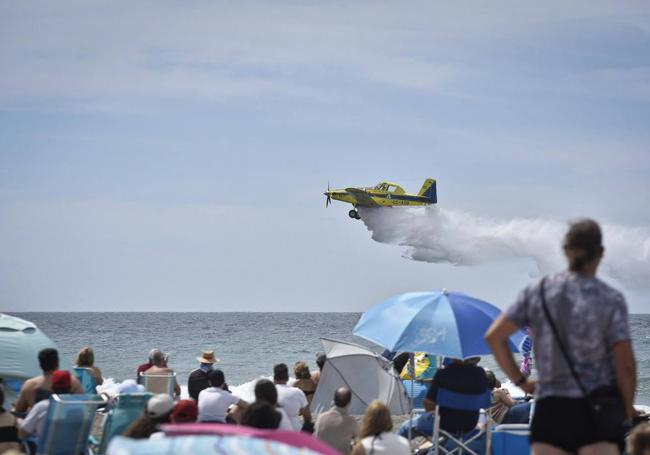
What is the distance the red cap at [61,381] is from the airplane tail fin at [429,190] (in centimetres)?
4157

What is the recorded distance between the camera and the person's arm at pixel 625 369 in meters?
3.85

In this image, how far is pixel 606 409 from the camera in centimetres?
386

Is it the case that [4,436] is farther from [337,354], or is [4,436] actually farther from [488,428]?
[337,354]

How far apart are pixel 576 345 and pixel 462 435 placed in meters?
4.16

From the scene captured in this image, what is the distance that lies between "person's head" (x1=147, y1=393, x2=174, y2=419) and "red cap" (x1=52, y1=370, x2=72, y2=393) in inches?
70.0

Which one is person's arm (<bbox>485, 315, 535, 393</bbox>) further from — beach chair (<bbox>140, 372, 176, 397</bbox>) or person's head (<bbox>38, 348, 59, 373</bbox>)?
beach chair (<bbox>140, 372, 176, 397</bbox>)

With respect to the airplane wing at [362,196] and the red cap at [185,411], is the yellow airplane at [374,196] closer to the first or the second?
the airplane wing at [362,196]

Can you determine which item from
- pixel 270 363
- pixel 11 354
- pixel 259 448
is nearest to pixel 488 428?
pixel 11 354

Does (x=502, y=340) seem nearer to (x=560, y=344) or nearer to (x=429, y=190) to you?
(x=560, y=344)

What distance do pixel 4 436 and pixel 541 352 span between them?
3.93 metres

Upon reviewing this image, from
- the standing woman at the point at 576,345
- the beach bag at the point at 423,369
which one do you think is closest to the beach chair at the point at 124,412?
the standing woman at the point at 576,345

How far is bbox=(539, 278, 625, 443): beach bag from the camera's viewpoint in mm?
3855

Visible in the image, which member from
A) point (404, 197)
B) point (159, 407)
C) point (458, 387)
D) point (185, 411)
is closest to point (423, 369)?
point (458, 387)

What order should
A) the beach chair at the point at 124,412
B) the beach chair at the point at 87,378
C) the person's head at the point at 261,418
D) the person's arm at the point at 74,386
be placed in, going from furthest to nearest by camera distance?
1. the beach chair at the point at 87,378
2. the person's arm at the point at 74,386
3. the beach chair at the point at 124,412
4. the person's head at the point at 261,418
